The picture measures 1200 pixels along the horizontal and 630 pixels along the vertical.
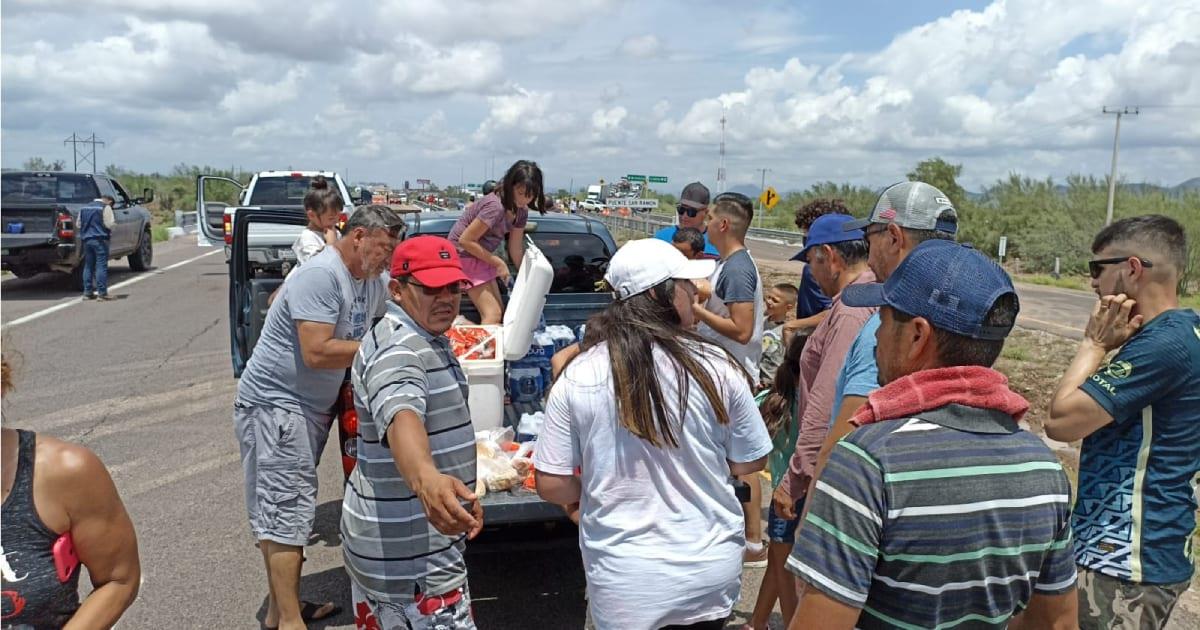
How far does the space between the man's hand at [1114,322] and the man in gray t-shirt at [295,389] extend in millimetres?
2754

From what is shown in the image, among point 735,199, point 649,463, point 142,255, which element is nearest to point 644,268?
point 649,463

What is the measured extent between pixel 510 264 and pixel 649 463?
4054 mm

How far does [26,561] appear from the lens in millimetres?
1921

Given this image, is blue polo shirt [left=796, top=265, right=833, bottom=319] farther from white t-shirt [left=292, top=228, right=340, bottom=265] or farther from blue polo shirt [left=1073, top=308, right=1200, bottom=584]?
white t-shirt [left=292, top=228, right=340, bottom=265]

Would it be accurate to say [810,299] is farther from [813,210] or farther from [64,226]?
[64,226]

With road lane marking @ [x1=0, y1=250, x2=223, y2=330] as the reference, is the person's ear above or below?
above

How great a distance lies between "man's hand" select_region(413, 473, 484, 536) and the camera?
238cm

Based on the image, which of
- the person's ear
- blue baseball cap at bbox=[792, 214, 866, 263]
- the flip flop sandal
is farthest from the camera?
the flip flop sandal

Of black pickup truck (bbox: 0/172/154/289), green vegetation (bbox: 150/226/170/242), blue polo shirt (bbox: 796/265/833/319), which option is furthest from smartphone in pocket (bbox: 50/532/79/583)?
green vegetation (bbox: 150/226/170/242)

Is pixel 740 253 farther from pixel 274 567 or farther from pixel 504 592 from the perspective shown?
pixel 274 567

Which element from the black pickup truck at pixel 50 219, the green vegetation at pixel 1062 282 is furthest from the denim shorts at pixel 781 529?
the green vegetation at pixel 1062 282

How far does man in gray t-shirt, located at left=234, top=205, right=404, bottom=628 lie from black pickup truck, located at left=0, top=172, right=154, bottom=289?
1273 cm

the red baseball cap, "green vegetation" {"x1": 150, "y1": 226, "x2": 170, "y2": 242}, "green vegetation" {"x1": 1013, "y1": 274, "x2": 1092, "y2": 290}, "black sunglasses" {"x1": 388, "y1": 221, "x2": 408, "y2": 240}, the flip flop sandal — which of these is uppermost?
"black sunglasses" {"x1": 388, "y1": 221, "x2": 408, "y2": 240}

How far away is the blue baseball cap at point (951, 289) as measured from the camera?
1.62 m
